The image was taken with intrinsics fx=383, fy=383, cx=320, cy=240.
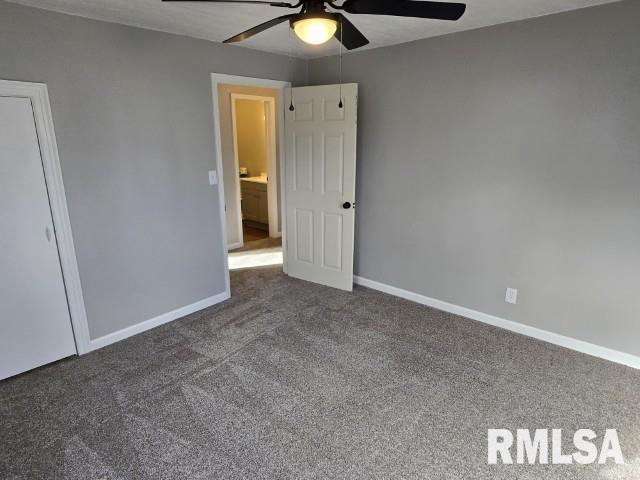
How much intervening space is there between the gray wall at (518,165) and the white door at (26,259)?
8.65ft

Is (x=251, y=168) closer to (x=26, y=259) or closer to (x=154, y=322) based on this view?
(x=154, y=322)

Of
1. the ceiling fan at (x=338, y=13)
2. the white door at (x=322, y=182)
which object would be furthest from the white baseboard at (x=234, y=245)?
the ceiling fan at (x=338, y=13)

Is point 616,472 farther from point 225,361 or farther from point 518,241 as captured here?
point 225,361

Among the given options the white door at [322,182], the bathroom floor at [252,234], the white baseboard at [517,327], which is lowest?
the white baseboard at [517,327]

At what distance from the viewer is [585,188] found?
103 inches

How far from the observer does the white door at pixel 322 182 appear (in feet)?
11.8

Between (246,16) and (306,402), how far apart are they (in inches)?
97.4

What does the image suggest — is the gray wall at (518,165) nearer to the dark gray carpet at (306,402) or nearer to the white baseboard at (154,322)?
the dark gray carpet at (306,402)

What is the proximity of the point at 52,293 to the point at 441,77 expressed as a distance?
3343 millimetres

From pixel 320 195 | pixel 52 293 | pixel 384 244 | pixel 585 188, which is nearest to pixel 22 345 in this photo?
pixel 52 293

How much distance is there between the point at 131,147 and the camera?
285 cm

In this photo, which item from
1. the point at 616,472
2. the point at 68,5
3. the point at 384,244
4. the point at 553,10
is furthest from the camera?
the point at 384,244

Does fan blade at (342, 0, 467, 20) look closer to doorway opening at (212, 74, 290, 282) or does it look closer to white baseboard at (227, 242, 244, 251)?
doorway opening at (212, 74, 290, 282)

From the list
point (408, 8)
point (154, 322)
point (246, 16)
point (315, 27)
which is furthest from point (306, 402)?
point (246, 16)
